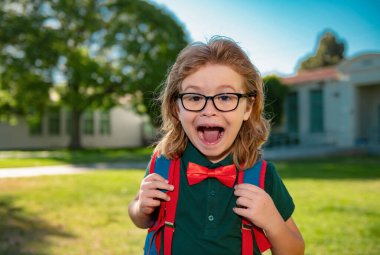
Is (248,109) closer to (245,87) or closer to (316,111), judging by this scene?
(245,87)

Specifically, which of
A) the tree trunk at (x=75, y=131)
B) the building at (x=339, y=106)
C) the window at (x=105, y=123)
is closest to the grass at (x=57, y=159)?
the tree trunk at (x=75, y=131)

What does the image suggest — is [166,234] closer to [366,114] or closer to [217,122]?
[217,122]

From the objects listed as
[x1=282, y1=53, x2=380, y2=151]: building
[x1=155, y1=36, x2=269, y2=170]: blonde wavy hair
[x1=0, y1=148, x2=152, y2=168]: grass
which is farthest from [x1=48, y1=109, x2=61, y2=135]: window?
[x1=155, y1=36, x2=269, y2=170]: blonde wavy hair

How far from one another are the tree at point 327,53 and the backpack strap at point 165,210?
4952 centimetres

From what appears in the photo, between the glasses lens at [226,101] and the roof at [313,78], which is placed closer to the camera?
the glasses lens at [226,101]

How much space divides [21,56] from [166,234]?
22.5 metres

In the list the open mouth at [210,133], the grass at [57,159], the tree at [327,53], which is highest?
the tree at [327,53]

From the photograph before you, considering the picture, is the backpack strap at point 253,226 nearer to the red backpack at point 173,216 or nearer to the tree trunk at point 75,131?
the red backpack at point 173,216

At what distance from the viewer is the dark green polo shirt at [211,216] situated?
1733mm

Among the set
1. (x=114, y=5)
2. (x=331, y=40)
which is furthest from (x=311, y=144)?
(x=331, y=40)

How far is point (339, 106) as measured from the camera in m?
23.6

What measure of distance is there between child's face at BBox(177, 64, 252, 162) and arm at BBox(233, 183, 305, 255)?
234 mm

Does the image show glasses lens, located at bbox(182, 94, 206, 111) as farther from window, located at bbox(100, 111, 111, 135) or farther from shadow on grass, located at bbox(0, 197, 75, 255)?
window, located at bbox(100, 111, 111, 135)

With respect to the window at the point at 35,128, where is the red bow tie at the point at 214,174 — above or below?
below
